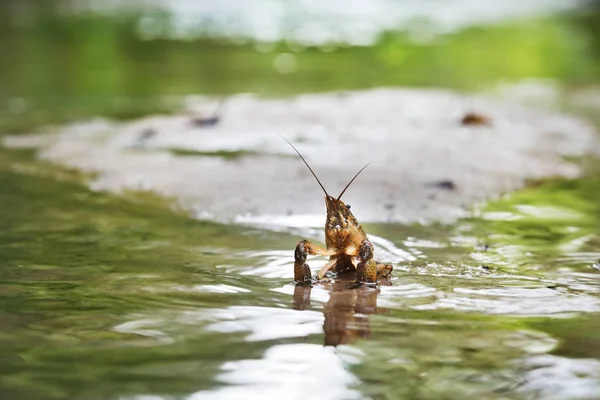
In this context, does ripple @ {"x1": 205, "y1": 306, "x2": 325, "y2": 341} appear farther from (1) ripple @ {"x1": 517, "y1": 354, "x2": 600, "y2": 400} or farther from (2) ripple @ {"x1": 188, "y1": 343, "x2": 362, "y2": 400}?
(1) ripple @ {"x1": 517, "y1": 354, "x2": 600, "y2": 400}

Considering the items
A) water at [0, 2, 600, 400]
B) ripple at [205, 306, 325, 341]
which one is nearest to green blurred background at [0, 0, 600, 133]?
water at [0, 2, 600, 400]

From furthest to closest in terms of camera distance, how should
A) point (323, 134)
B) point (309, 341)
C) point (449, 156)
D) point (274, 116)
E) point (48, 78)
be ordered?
point (48, 78) → point (274, 116) → point (323, 134) → point (449, 156) → point (309, 341)

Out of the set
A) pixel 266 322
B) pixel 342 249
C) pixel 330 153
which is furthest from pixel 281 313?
pixel 330 153

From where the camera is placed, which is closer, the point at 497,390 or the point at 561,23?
the point at 497,390

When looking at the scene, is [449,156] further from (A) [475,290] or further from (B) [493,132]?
(A) [475,290]

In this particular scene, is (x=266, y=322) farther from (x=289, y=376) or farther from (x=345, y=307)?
(x=289, y=376)

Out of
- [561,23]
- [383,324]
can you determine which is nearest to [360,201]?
[383,324]

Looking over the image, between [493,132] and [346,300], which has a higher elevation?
[493,132]

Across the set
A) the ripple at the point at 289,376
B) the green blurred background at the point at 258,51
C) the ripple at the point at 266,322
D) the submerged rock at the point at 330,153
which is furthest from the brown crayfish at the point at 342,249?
the green blurred background at the point at 258,51
